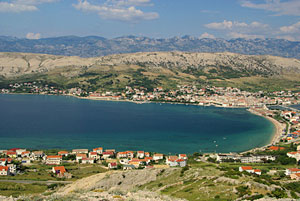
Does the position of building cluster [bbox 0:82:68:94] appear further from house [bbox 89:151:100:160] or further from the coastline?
house [bbox 89:151:100:160]

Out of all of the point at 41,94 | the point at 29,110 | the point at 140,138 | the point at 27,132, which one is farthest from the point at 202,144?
the point at 41,94

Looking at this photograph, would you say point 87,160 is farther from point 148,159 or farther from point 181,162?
point 181,162

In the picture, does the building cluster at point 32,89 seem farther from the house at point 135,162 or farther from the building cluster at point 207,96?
the house at point 135,162

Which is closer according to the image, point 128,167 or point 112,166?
point 128,167

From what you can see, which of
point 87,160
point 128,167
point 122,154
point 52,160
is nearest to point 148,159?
point 128,167

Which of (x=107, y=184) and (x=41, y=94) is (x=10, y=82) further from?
(x=107, y=184)

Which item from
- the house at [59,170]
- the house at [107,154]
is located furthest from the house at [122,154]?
the house at [59,170]
